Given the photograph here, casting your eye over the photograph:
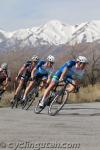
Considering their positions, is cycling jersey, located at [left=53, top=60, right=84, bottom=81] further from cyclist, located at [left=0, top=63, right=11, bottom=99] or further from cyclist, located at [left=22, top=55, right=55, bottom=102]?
cyclist, located at [left=0, top=63, right=11, bottom=99]

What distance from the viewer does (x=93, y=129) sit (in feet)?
37.1

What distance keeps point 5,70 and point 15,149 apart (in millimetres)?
11043

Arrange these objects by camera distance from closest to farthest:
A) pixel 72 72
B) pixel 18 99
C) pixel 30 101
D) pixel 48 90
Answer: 1. pixel 72 72
2. pixel 48 90
3. pixel 30 101
4. pixel 18 99

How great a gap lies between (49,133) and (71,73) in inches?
161

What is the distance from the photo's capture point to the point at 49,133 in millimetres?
10367

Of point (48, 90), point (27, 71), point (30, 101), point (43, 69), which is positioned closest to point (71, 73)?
point (48, 90)

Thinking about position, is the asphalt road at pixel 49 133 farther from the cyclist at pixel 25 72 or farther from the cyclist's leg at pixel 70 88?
the cyclist at pixel 25 72

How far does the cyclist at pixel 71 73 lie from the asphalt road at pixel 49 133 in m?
0.86

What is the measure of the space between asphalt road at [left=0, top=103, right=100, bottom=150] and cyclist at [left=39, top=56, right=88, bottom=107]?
0.86 meters

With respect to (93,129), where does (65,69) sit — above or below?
above

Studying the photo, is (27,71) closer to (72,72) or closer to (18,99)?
(18,99)

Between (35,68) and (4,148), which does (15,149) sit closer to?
(4,148)

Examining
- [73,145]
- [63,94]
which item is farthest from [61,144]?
[63,94]

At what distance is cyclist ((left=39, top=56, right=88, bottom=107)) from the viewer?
1361 cm
